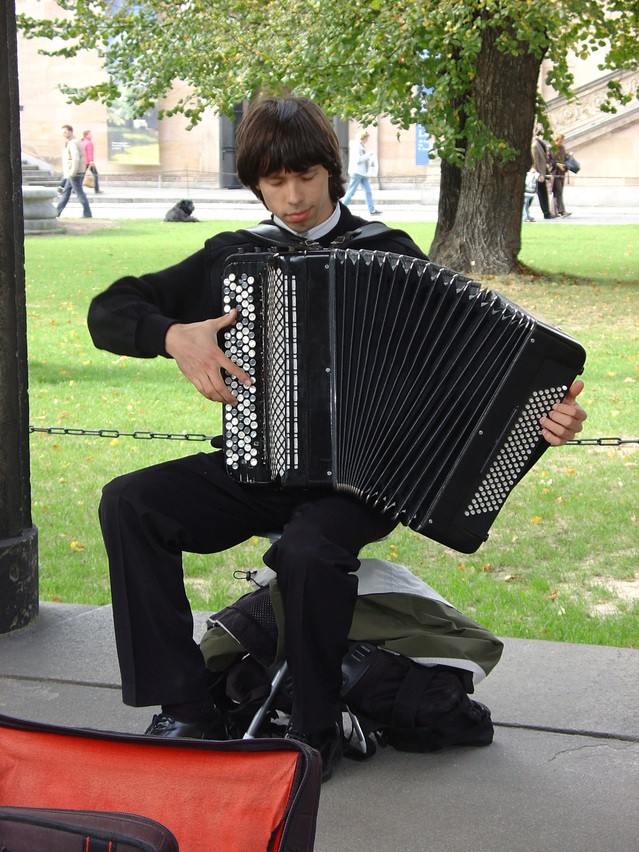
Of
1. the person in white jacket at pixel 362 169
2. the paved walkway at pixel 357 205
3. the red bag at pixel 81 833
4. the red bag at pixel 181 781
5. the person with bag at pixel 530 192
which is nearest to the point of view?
the red bag at pixel 81 833

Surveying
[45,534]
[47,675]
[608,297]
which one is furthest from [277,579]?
[608,297]

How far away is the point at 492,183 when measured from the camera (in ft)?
41.7

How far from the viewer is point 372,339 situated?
298 centimetres

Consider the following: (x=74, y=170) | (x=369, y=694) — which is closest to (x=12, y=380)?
(x=369, y=694)

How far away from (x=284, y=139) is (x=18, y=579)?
5.72 feet

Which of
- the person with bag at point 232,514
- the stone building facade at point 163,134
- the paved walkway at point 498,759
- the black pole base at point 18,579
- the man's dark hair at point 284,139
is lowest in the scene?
the paved walkway at point 498,759

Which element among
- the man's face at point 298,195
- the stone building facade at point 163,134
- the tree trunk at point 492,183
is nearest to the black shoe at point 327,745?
the man's face at point 298,195

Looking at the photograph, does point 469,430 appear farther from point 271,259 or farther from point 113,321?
point 113,321

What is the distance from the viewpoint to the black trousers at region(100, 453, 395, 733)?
287 cm

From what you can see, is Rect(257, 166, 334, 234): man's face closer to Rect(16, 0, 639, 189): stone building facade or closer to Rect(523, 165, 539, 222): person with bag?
Rect(523, 165, 539, 222): person with bag

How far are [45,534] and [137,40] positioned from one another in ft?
34.6

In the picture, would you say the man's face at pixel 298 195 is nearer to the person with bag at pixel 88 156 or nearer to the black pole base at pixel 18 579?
the black pole base at pixel 18 579

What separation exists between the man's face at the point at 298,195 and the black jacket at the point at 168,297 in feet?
0.27

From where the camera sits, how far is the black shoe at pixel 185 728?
2.99 meters
